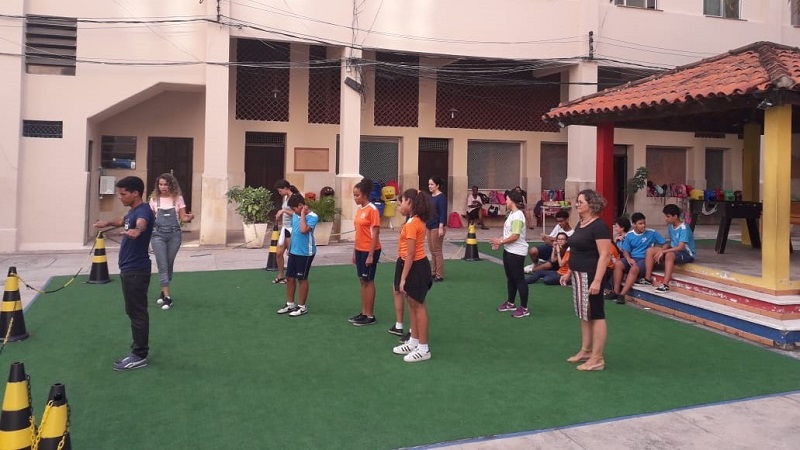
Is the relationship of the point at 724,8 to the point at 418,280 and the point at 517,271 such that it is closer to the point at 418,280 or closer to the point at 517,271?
the point at 517,271

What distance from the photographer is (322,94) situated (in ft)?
56.6

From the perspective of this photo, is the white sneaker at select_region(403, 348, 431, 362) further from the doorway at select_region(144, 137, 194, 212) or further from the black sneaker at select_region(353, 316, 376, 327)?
the doorway at select_region(144, 137, 194, 212)

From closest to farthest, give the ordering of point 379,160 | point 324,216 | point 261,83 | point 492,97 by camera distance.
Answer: point 324,216
point 261,83
point 379,160
point 492,97

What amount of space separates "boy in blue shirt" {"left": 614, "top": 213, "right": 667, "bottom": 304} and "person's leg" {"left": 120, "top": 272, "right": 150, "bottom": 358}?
19.6ft

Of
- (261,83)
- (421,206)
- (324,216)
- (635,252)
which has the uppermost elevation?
(261,83)

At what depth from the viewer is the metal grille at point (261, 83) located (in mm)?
16547

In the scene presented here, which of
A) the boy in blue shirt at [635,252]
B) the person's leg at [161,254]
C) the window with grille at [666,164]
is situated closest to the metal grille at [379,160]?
the window with grille at [666,164]

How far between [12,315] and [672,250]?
7.66 metres

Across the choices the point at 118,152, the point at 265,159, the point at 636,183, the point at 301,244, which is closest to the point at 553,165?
the point at 636,183

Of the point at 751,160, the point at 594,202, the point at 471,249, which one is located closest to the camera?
the point at 594,202

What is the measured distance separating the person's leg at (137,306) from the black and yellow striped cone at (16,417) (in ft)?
7.76

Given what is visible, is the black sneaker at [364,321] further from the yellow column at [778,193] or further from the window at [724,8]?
the window at [724,8]

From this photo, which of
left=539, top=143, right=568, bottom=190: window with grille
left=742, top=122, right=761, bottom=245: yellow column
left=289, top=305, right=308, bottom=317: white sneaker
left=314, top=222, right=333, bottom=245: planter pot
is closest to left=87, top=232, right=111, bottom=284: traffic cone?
left=289, top=305, right=308, bottom=317: white sneaker

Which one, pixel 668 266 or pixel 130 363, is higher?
pixel 668 266
